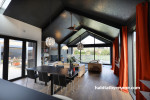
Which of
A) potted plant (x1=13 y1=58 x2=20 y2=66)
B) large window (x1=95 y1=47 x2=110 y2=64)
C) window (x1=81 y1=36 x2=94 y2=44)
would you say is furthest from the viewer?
window (x1=81 y1=36 x2=94 y2=44)

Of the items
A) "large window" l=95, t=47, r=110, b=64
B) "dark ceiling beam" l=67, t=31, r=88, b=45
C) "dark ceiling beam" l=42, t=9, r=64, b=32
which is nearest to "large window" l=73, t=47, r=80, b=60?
"dark ceiling beam" l=67, t=31, r=88, b=45

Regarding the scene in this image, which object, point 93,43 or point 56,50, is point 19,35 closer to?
point 56,50

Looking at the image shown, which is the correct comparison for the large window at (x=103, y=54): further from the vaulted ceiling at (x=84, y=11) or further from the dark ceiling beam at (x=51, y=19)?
the dark ceiling beam at (x=51, y=19)

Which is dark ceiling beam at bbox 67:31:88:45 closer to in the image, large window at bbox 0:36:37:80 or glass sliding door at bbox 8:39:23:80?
large window at bbox 0:36:37:80

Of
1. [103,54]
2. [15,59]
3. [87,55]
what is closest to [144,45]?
[15,59]

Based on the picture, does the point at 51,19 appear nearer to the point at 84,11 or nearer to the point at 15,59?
the point at 84,11

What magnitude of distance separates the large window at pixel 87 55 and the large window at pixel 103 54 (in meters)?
0.55

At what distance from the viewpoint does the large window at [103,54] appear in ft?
25.4

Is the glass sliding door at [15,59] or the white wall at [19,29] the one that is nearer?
the white wall at [19,29]

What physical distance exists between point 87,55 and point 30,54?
591cm

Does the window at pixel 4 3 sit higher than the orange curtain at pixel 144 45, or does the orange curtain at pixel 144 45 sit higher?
the window at pixel 4 3

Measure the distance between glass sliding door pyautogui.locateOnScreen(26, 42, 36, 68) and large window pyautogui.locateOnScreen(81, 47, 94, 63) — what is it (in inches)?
213

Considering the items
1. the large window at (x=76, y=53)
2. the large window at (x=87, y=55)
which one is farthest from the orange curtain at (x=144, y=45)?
the large window at (x=76, y=53)

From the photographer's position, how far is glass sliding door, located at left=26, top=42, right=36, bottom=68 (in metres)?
4.28
